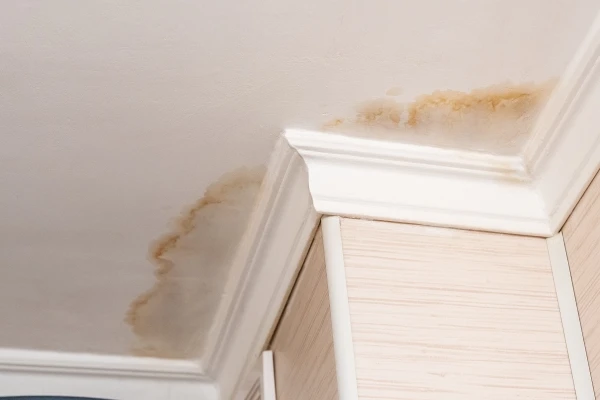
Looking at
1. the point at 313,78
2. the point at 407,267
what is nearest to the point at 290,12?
the point at 313,78

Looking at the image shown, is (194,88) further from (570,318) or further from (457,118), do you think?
(570,318)

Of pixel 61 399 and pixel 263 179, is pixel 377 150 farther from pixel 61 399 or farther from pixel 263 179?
pixel 61 399

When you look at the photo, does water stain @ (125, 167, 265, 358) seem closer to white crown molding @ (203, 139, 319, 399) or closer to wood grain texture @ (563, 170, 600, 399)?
white crown molding @ (203, 139, 319, 399)

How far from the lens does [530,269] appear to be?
46.9 inches

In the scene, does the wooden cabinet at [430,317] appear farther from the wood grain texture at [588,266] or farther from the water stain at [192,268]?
the water stain at [192,268]

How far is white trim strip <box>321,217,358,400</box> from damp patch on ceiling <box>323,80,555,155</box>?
0.15 m

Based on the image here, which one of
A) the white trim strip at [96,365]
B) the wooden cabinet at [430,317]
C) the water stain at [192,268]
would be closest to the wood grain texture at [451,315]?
the wooden cabinet at [430,317]

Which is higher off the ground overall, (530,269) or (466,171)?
(466,171)

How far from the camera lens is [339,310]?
108cm

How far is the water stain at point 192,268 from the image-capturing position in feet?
4.32

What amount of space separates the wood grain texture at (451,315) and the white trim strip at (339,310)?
11 mm

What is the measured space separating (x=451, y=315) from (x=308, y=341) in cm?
22

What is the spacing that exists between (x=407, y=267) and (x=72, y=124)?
51 cm

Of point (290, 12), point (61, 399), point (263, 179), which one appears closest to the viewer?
point (290, 12)
